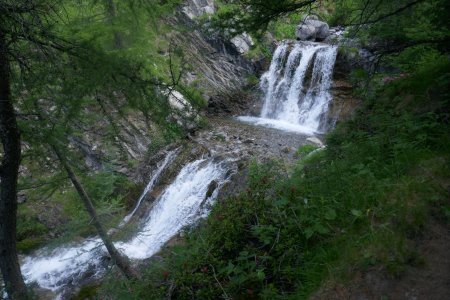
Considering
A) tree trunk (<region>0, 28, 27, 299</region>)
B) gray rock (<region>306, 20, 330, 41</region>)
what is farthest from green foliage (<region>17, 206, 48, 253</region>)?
gray rock (<region>306, 20, 330, 41</region>)

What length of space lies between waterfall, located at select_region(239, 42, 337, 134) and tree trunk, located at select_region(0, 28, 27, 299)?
11452 mm

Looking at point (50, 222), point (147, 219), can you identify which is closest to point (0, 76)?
point (147, 219)

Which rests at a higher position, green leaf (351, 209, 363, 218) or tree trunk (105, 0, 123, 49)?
tree trunk (105, 0, 123, 49)

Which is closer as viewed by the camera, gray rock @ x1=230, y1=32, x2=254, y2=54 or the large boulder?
gray rock @ x1=230, y1=32, x2=254, y2=54

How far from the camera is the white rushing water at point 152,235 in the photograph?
30.9 ft

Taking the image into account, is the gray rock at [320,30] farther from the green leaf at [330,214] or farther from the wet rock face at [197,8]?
the green leaf at [330,214]

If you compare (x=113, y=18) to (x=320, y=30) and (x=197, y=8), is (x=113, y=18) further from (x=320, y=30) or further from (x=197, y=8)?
(x=320, y=30)

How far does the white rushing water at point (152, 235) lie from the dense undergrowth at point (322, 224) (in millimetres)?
5589

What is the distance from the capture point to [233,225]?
146 inches

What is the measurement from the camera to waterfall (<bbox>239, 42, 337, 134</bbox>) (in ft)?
51.3

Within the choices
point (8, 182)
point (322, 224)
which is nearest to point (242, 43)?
point (8, 182)

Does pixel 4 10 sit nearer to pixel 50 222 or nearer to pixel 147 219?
pixel 147 219

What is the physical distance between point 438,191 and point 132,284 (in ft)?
10.1

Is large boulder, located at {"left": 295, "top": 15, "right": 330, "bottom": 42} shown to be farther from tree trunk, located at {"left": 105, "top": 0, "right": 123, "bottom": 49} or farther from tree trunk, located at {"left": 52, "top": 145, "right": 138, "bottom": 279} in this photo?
tree trunk, located at {"left": 105, "top": 0, "right": 123, "bottom": 49}
